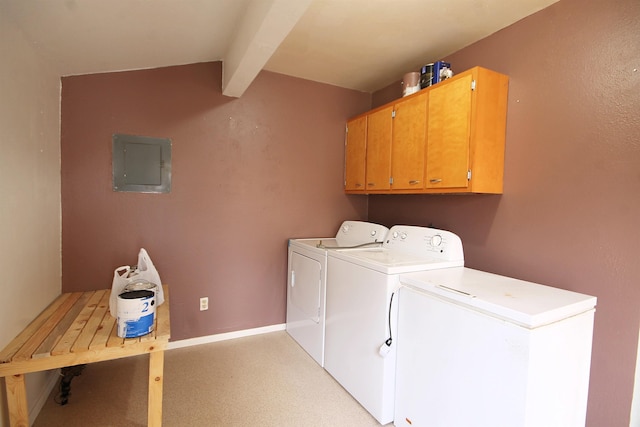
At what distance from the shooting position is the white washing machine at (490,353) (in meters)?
1.17

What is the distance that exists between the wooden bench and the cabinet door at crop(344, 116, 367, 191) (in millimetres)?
1932

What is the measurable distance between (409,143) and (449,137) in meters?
0.36

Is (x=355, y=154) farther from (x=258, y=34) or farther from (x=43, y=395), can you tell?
(x=43, y=395)

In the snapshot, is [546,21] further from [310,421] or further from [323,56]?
[310,421]

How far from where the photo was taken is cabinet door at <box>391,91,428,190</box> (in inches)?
84.0

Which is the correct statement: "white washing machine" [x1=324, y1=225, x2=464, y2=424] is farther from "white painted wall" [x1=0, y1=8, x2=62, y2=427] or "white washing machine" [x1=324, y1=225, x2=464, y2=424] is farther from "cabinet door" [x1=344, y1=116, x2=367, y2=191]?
"white painted wall" [x1=0, y1=8, x2=62, y2=427]

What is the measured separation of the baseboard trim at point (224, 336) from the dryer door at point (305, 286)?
0.34m

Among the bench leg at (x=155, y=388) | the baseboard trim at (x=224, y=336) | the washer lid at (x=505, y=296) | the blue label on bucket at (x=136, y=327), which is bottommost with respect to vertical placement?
the baseboard trim at (x=224, y=336)

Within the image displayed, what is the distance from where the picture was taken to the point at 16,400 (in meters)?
1.31

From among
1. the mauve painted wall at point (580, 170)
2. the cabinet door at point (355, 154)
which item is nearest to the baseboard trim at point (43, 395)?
the cabinet door at point (355, 154)

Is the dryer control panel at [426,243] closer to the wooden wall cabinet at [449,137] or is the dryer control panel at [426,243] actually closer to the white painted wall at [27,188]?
the wooden wall cabinet at [449,137]

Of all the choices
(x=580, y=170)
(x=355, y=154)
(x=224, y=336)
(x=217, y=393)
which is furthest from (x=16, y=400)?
(x=580, y=170)

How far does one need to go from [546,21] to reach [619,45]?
0.42 m

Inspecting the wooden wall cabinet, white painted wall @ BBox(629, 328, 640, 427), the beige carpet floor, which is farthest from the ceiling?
the beige carpet floor
